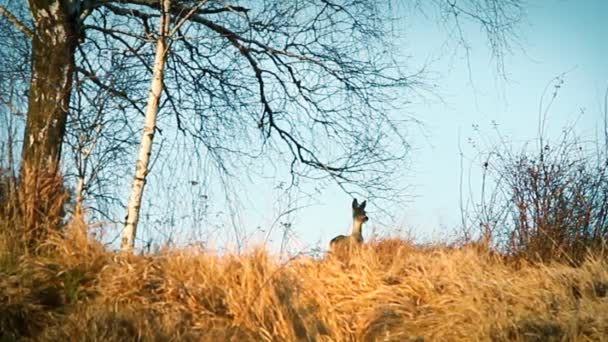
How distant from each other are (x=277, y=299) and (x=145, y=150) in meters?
2.29

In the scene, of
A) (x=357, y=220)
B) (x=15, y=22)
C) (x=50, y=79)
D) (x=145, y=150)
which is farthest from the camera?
(x=357, y=220)

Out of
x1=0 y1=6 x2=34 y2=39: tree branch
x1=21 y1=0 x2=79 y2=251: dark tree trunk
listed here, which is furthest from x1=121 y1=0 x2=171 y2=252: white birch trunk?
x1=0 y1=6 x2=34 y2=39: tree branch

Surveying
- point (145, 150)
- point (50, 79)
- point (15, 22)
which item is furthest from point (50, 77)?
point (145, 150)

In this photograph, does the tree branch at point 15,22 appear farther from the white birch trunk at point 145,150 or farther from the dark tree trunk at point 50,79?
the white birch trunk at point 145,150

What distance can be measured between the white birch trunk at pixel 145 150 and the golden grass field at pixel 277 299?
61cm

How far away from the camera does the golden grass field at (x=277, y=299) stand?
4.35 metres

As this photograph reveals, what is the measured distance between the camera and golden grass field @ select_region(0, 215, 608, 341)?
14.3ft

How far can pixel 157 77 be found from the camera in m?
6.47

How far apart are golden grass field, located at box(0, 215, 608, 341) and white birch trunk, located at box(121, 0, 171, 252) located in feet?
2.00

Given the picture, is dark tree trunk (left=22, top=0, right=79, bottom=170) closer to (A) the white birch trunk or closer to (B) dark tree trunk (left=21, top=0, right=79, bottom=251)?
(B) dark tree trunk (left=21, top=0, right=79, bottom=251)

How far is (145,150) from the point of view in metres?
6.26

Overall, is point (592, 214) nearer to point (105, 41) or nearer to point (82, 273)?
point (82, 273)

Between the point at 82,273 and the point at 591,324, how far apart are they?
12.2ft

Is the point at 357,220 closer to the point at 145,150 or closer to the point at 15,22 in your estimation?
the point at 145,150
